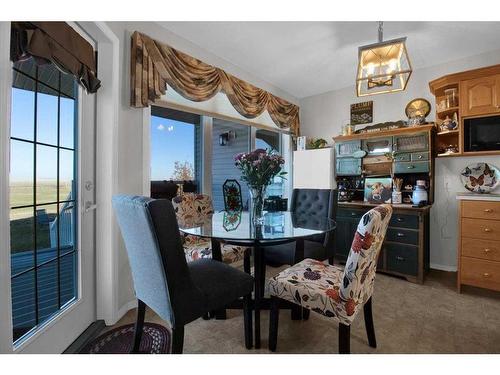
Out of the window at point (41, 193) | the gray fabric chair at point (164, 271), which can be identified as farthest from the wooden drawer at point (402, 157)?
the window at point (41, 193)

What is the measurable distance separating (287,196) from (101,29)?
3.23 metres

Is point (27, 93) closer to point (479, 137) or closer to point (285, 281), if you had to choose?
point (285, 281)

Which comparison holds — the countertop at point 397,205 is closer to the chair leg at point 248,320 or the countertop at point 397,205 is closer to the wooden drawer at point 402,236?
the wooden drawer at point 402,236

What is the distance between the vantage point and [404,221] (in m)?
2.72

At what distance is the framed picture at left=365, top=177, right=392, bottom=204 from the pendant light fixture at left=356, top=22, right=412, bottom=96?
5.06ft

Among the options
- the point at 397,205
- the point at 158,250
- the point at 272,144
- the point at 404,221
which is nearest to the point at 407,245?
the point at 404,221

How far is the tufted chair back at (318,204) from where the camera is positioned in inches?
99.2

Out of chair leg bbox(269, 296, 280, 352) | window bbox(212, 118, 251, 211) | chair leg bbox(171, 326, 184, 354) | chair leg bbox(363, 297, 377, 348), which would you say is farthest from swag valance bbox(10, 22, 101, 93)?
chair leg bbox(363, 297, 377, 348)

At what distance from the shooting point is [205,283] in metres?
1.43

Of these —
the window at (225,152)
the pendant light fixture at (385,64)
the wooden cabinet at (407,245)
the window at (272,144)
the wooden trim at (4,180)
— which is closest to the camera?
the wooden trim at (4,180)

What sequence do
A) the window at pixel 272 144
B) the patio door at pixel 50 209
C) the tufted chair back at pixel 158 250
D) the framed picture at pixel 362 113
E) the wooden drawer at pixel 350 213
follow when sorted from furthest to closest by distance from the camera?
the window at pixel 272 144 < the framed picture at pixel 362 113 < the wooden drawer at pixel 350 213 < the patio door at pixel 50 209 < the tufted chair back at pixel 158 250

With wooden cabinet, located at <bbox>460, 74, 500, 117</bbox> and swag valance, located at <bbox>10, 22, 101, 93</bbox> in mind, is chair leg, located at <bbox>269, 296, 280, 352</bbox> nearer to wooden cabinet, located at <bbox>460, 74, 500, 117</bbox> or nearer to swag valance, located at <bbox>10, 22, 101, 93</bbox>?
swag valance, located at <bbox>10, 22, 101, 93</bbox>

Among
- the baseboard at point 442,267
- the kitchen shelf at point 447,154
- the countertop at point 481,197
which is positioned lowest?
the baseboard at point 442,267

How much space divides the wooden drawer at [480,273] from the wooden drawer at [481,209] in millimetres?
415
